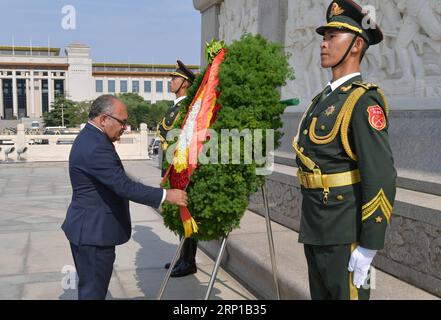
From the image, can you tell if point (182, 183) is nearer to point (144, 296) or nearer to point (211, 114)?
point (211, 114)

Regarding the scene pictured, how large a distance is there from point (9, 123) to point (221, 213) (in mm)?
81243

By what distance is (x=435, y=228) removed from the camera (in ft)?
9.39

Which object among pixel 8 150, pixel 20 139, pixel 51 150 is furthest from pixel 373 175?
pixel 20 139

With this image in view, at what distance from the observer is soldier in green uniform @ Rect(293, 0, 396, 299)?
190 cm

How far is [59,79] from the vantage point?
82688mm

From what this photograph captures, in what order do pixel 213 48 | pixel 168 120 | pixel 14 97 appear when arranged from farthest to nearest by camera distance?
1. pixel 14 97
2. pixel 168 120
3. pixel 213 48

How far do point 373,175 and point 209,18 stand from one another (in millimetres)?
8431

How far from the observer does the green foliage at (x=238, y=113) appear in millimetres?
2408

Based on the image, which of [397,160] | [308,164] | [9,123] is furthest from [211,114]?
[9,123]

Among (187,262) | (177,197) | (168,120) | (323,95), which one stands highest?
(323,95)

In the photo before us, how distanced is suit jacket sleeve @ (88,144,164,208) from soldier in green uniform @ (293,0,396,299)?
2.88ft

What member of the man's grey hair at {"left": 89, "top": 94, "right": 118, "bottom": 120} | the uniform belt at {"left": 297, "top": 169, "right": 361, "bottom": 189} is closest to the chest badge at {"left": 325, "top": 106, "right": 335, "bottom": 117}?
the uniform belt at {"left": 297, "top": 169, "right": 361, "bottom": 189}

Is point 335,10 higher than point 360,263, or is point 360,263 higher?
point 335,10

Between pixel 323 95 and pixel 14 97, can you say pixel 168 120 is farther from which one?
pixel 14 97
